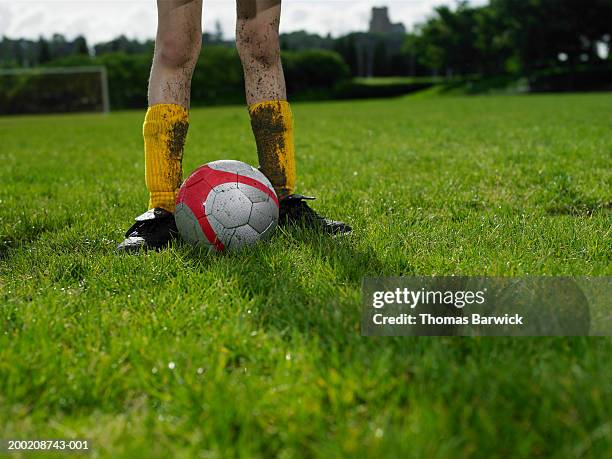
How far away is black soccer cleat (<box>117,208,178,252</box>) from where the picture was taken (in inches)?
115

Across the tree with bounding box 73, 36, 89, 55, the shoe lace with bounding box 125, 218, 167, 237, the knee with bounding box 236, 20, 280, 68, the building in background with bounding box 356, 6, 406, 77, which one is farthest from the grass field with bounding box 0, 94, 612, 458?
the building in background with bounding box 356, 6, 406, 77

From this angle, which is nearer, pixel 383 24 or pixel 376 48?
pixel 376 48

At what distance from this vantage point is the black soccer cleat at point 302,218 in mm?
3146

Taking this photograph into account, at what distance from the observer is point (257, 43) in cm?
323

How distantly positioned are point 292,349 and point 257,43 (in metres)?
2.02

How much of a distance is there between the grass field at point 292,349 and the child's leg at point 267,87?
1.65 feet

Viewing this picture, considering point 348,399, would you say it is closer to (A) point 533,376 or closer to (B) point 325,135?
(A) point 533,376

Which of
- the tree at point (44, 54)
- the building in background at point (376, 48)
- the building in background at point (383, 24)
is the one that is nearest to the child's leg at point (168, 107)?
the tree at point (44, 54)

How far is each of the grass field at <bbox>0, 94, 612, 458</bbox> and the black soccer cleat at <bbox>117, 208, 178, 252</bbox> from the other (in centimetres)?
15

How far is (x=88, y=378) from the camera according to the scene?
1.68 meters

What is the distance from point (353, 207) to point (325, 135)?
6189 mm

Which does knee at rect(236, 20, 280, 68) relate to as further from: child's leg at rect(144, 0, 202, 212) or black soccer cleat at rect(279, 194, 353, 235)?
black soccer cleat at rect(279, 194, 353, 235)
